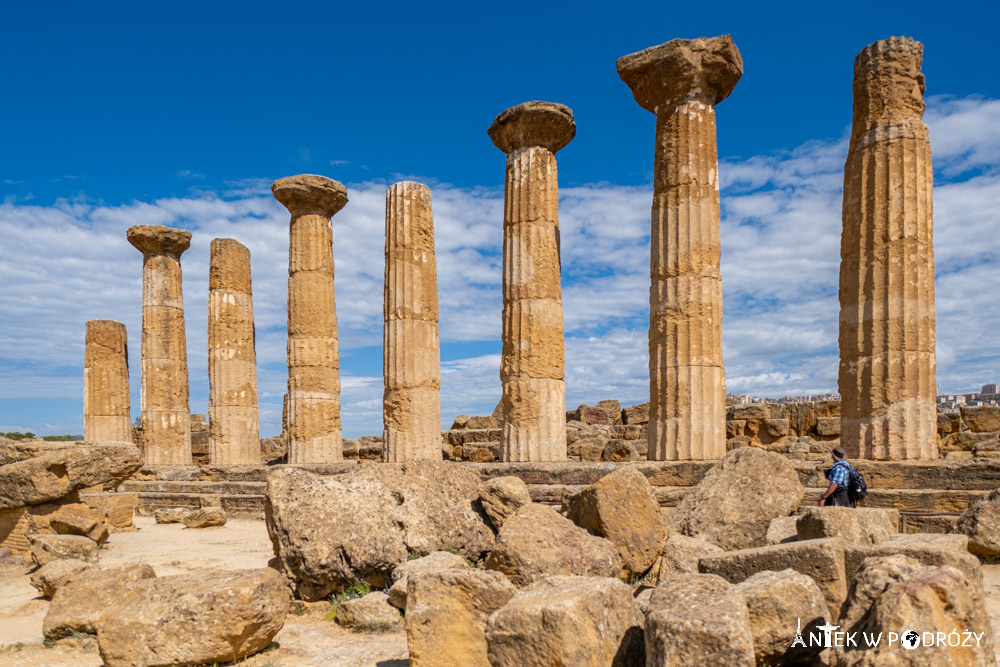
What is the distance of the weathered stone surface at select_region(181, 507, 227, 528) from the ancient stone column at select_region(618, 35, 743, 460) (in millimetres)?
7507

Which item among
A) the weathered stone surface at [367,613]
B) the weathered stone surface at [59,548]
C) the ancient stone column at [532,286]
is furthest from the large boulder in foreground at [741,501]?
the weathered stone surface at [59,548]

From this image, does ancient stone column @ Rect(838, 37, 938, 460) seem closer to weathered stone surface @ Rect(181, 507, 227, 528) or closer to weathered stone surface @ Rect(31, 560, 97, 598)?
weathered stone surface @ Rect(31, 560, 97, 598)

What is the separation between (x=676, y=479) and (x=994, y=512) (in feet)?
12.5

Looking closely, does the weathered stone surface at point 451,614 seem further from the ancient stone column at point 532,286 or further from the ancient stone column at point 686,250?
the ancient stone column at point 532,286

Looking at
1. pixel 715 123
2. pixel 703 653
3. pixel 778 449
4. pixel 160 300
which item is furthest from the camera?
pixel 160 300

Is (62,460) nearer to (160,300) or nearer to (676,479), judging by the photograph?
(676,479)

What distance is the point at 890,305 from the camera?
408 inches

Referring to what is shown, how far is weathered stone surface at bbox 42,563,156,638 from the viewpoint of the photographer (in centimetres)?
590

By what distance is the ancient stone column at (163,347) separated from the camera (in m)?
20.5

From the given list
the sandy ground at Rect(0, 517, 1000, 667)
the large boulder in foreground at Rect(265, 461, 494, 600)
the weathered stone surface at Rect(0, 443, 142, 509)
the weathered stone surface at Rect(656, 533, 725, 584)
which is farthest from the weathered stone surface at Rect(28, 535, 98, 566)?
the weathered stone surface at Rect(656, 533, 725, 584)

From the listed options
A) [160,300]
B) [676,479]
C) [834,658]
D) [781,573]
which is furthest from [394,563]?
[160,300]

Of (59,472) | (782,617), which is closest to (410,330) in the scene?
(59,472)

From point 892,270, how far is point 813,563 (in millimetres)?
6845

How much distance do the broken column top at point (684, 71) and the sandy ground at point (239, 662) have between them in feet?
27.9
